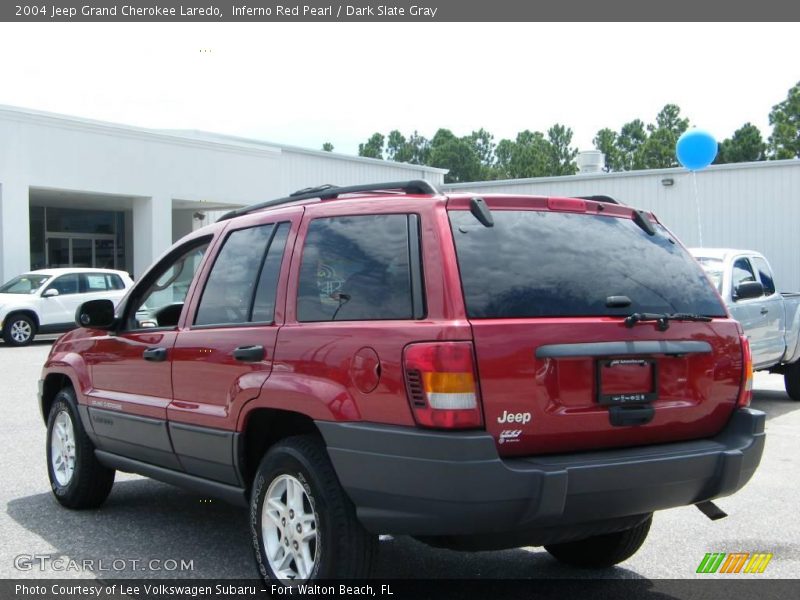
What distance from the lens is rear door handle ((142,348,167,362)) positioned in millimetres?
5187

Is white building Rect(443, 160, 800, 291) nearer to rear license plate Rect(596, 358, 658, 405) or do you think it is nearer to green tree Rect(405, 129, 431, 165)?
rear license plate Rect(596, 358, 658, 405)

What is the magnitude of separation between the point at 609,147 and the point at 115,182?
66.9 m

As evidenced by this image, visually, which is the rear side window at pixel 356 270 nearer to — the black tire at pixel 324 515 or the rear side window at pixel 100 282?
the black tire at pixel 324 515

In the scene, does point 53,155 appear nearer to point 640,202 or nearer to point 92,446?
point 640,202

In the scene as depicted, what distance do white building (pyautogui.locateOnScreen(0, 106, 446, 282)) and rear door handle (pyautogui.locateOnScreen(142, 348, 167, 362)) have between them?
20.7m

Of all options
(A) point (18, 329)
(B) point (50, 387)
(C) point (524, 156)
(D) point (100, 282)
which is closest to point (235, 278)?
(B) point (50, 387)

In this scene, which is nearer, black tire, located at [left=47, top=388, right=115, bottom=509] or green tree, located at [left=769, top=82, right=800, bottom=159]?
black tire, located at [left=47, top=388, right=115, bottom=509]

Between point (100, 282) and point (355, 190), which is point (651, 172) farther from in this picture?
point (355, 190)

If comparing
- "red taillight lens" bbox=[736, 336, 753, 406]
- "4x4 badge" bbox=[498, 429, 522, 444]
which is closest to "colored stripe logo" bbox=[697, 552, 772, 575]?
"red taillight lens" bbox=[736, 336, 753, 406]

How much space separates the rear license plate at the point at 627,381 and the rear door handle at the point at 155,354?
2.54 m

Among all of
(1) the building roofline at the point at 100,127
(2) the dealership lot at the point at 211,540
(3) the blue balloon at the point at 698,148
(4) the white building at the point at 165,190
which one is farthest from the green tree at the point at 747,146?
(2) the dealership lot at the point at 211,540

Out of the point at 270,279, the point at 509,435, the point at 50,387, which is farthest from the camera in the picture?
the point at 50,387

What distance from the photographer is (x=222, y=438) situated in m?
4.59

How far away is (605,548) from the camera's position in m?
4.84
